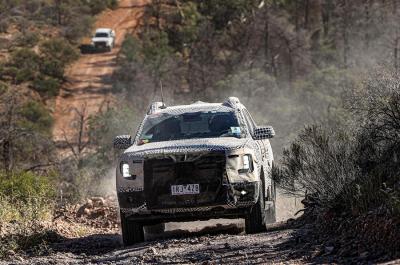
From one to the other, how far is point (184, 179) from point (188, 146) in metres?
0.42

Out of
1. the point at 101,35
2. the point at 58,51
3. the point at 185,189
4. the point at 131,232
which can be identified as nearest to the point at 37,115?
the point at 58,51

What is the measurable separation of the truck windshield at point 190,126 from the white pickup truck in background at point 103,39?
60493 mm

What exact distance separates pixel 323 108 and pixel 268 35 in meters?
18.2

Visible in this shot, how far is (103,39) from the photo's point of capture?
72.0m

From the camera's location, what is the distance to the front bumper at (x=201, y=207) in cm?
1041

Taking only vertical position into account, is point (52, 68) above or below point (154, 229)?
above

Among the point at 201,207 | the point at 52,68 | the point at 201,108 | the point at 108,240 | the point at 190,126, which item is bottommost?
the point at 108,240

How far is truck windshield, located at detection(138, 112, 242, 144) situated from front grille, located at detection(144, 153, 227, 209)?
117 centimetres

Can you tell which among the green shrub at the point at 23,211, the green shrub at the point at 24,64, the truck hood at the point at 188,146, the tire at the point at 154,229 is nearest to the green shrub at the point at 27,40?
the green shrub at the point at 24,64

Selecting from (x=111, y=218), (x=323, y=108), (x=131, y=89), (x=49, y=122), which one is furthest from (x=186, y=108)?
(x=131, y=89)

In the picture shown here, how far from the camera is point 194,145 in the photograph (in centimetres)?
1059

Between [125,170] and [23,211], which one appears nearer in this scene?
[125,170]

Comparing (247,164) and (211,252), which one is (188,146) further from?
(211,252)

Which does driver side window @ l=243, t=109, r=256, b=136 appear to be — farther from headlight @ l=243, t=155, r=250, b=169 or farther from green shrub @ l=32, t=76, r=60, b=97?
green shrub @ l=32, t=76, r=60, b=97
